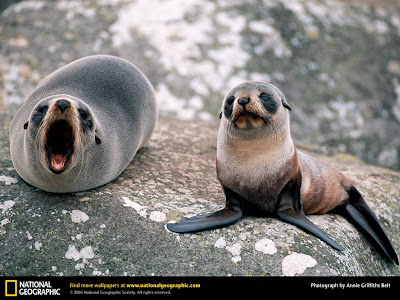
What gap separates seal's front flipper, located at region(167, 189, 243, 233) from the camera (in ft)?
10.6

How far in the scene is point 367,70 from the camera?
8.62m

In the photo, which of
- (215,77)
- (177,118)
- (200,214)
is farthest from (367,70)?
(200,214)

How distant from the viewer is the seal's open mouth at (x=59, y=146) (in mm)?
3316

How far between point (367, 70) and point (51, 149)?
6974 mm

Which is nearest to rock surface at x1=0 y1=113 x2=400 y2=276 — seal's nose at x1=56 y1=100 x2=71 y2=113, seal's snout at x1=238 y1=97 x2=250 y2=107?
seal's nose at x1=56 y1=100 x2=71 y2=113

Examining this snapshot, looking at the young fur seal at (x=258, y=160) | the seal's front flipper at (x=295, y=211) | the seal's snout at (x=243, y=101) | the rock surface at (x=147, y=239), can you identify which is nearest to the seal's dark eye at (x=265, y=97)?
the young fur seal at (x=258, y=160)

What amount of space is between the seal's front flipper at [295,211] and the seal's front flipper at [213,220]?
0.34m

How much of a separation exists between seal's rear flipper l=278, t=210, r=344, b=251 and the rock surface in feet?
0.13

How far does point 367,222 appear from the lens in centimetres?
413

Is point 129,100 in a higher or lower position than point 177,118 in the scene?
higher

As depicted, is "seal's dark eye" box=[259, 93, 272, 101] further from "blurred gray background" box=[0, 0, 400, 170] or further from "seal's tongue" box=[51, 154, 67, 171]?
"blurred gray background" box=[0, 0, 400, 170]
